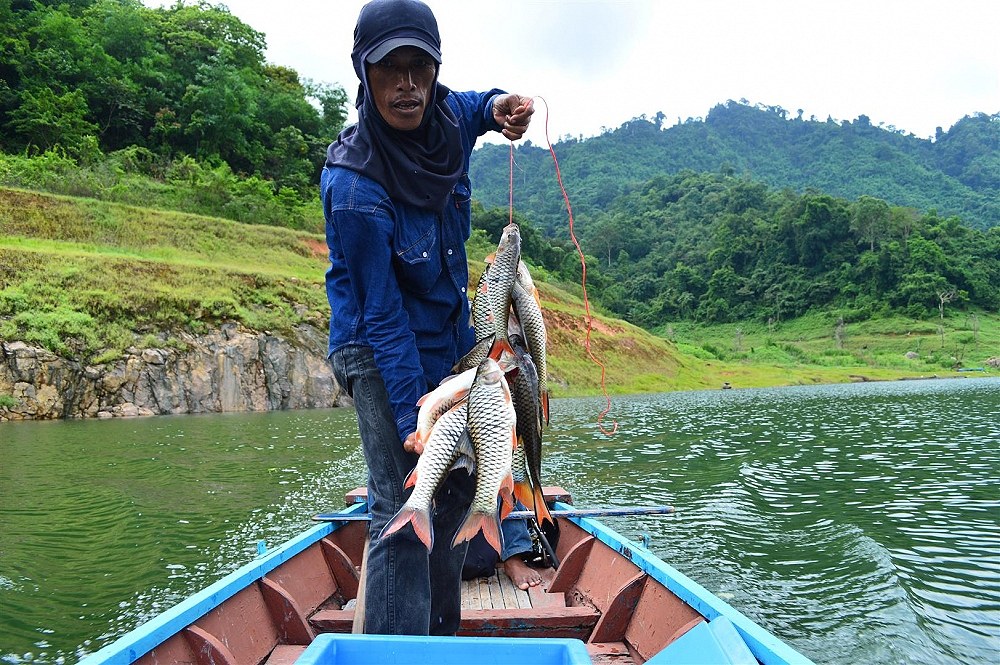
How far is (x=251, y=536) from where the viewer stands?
8.62 meters

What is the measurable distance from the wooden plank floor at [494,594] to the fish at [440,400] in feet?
7.22

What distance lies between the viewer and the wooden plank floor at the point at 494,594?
14.5 ft

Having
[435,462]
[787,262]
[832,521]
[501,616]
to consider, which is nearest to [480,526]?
[435,462]

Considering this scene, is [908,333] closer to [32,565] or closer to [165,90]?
[165,90]

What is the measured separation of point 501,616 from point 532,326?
1669 mm

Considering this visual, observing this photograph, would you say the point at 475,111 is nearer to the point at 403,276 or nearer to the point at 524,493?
the point at 403,276

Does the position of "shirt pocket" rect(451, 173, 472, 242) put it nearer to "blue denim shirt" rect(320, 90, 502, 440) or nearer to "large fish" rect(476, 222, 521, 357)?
"blue denim shirt" rect(320, 90, 502, 440)

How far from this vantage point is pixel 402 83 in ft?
8.74

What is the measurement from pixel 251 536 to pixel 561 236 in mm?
87207

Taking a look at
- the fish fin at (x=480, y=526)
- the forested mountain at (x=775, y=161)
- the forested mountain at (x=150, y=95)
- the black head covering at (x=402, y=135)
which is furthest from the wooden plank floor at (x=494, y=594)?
the forested mountain at (x=775, y=161)

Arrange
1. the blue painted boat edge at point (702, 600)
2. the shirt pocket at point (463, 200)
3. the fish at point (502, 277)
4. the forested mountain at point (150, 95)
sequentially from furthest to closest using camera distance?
1. the forested mountain at point (150, 95)
2. the shirt pocket at point (463, 200)
3. the fish at point (502, 277)
4. the blue painted boat edge at point (702, 600)

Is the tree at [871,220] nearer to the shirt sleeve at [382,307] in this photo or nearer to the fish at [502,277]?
the fish at [502,277]

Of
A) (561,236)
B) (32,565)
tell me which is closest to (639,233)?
(561,236)

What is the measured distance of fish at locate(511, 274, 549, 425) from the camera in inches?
123
